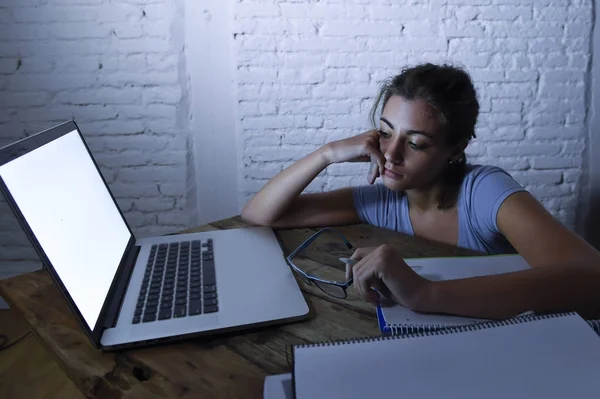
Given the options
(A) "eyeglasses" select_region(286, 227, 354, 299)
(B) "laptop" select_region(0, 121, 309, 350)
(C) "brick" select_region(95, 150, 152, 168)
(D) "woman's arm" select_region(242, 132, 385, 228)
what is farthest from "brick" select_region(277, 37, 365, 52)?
(A) "eyeglasses" select_region(286, 227, 354, 299)

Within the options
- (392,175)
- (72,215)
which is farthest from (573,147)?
(72,215)

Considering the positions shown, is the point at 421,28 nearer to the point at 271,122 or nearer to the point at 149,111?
the point at 271,122

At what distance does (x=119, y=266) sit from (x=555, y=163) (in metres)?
2.07

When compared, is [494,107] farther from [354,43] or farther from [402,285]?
[402,285]

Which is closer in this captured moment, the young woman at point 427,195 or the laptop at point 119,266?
the laptop at point 119,266

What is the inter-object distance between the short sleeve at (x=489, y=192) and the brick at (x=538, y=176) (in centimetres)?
129

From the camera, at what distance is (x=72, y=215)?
81 centimetres

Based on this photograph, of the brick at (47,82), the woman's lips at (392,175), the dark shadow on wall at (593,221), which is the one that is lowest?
the dark shadow on wall at (593,221)

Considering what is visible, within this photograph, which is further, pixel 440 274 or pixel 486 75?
pixel 486 75

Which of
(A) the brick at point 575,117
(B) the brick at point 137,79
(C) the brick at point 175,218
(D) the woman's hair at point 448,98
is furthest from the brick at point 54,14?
(A) the brick at point 575,117

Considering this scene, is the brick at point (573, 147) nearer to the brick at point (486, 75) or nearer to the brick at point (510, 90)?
the brick at point (510, 90)

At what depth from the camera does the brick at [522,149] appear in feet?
7.55

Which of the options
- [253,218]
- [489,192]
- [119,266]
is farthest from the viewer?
[253,218]

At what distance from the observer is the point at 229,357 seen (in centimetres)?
67
